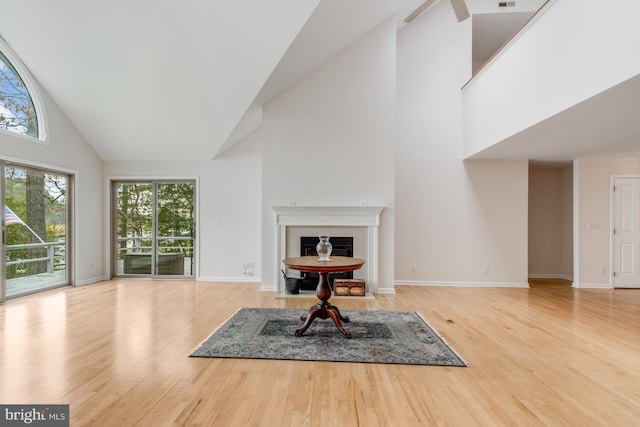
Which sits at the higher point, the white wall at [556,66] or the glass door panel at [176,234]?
the white wall at [556,66]

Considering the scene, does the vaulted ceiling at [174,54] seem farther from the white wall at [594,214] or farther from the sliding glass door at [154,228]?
the white wall at [594,214]

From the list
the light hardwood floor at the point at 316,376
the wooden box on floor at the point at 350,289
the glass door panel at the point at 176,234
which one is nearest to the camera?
the light hardwood floor at the point at 316,376

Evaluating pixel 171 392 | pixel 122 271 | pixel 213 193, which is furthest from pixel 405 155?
pixel 122 271

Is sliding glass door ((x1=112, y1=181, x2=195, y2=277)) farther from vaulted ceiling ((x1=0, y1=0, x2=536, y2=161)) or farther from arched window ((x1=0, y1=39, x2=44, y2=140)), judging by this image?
arched window ((x1=0, y1=39, x2=44, y2=140))

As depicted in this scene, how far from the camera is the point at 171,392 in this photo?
2170mm

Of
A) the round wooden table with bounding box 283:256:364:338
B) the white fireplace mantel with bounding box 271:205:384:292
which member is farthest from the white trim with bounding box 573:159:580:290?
the round wooden table with bounding box 283:256:364:338

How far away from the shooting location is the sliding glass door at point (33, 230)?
4.64 meters

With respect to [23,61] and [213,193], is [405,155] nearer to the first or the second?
[213,193]

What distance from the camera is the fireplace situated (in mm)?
5287

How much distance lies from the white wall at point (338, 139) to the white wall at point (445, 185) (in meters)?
0.89

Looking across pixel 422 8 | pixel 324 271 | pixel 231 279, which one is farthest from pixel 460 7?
pixel 231 279

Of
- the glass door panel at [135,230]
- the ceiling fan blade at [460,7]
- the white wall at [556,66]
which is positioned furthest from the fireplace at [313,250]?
the ceiling fan blade at [460,7]

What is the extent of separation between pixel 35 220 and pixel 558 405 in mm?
6719

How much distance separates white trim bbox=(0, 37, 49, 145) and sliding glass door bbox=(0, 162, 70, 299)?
0.47 m
